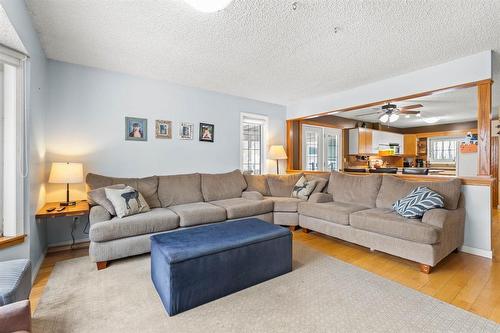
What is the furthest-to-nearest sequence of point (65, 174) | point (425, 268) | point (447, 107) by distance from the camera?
point (447, 107)
point (65, 174)
point (425, 268)

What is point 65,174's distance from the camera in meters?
2.68

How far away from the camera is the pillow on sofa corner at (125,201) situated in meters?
2.71

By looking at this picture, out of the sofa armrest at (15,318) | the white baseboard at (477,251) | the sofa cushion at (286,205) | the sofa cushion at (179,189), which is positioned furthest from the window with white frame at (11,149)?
the white baseboard at (477,251)

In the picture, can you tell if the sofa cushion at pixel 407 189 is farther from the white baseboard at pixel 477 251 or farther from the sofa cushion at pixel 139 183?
the sofa cushion at pixel 139 183

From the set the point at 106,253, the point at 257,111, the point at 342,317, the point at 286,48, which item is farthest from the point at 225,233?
the point at 257,111

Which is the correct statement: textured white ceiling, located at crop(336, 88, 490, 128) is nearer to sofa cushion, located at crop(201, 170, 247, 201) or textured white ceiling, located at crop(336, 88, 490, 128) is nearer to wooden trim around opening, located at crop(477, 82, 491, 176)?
wooden trim around opening, located at crop(477, 82, 491, 176)

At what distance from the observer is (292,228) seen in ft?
12.8

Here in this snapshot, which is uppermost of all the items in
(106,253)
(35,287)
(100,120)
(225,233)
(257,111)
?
(257,111)

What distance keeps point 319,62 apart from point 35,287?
3.87m

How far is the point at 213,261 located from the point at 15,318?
3.70 feet

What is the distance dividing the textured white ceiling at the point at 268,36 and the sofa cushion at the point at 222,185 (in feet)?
5.45

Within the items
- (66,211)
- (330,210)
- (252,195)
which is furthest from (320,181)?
(66,211)

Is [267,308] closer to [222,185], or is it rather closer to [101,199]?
[101,199]

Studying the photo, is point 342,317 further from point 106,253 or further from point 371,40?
point 371,40
